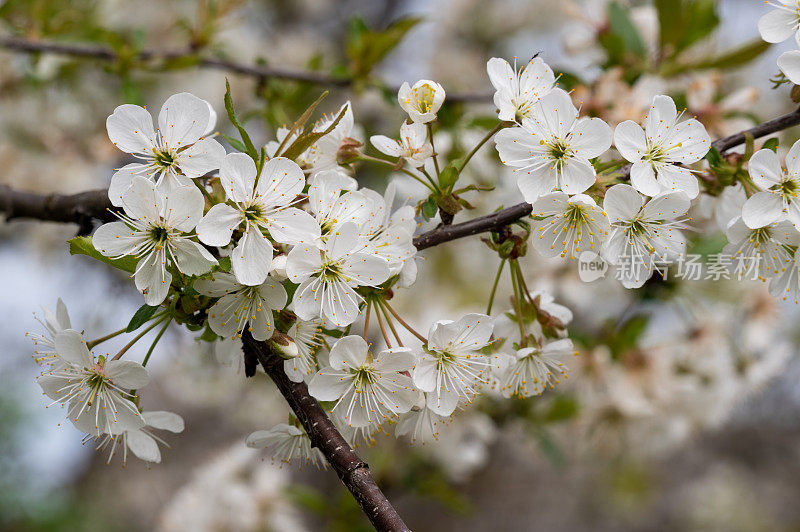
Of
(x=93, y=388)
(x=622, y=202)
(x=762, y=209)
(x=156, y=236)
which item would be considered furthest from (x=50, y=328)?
(x=762, y=209)

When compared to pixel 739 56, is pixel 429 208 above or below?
below

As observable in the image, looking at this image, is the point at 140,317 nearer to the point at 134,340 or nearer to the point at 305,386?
the point at 134,340

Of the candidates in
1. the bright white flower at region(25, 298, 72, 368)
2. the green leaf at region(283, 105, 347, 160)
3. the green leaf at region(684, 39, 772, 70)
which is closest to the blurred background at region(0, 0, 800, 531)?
the green leaf at region(684, 39, 772, 70)

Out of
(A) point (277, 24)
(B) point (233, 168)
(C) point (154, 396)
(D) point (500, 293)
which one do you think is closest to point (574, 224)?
(B) point (233, 168)

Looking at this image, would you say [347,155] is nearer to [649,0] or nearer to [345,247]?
[345,247]

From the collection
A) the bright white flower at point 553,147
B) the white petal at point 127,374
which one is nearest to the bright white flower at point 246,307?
the white petal at point 127,374

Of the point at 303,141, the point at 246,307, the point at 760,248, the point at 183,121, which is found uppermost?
the point at 183,121

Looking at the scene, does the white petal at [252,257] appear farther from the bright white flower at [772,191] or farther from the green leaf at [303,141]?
the bright white flower at [772,191]
